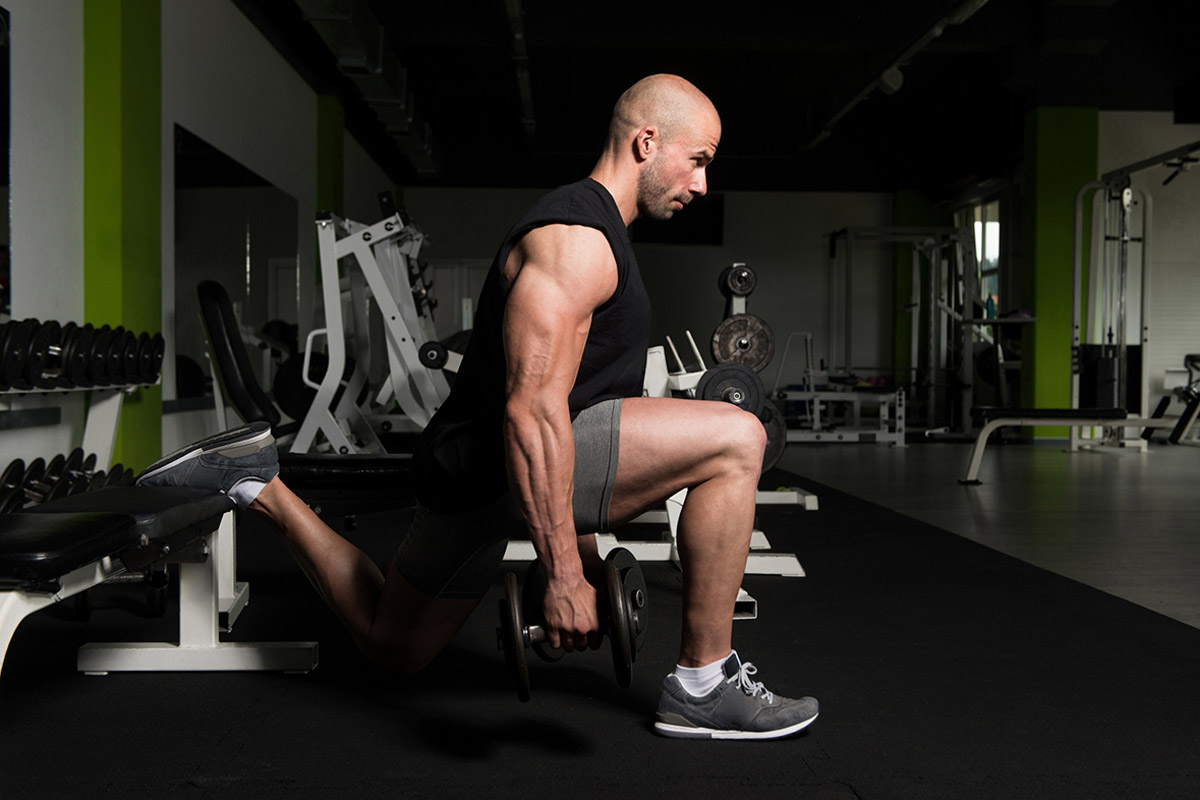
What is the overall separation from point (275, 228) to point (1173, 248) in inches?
265

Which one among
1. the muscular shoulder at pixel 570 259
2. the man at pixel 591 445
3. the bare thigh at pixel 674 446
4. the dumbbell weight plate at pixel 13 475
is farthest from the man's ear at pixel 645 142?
the dumbbell weight plate at pixel 13 475

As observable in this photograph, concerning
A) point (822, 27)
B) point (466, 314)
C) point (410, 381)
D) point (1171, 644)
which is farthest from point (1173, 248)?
point (1171, 644)

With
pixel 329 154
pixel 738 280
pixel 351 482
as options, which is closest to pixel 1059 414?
pixel 738 280

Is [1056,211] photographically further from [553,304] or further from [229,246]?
[553,304]

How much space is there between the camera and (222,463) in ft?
5.05

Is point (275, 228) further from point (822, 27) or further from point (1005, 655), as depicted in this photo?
point (1005, 655)

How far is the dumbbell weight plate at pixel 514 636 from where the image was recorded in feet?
3.92

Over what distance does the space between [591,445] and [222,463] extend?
0.60 metres

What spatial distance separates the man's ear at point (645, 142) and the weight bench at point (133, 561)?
82cm

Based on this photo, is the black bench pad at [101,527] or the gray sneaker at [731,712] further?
the gray sneaker at [731,712]

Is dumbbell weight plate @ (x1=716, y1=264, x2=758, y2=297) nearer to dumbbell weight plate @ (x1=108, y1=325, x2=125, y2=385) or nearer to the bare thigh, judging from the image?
dumbbell weight plate @ (x1=108, y1=325, x2=125, y2=385)

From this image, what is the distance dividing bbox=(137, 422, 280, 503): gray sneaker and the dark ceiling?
428 centimetres

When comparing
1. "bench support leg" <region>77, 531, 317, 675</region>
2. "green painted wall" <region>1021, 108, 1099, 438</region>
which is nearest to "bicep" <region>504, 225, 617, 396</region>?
"bench support leg" <region>77, 531, 317, 675</region>

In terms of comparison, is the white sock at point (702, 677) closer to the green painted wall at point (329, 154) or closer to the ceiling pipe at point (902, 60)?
the ceiling pipe at point (902, 60)
